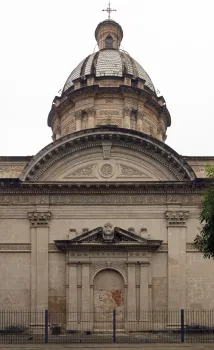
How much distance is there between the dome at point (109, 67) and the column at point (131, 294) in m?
15.9

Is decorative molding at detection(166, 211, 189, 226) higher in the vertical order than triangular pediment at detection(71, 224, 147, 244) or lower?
higher

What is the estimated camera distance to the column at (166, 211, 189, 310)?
31.7 metres

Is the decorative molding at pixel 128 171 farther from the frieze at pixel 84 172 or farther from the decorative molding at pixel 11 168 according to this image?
the decorative molding at pixel 11 168

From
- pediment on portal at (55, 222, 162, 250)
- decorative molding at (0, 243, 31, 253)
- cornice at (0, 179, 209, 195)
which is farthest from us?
cornice at (0, 179, 209, 195)

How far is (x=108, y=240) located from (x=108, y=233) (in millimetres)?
383

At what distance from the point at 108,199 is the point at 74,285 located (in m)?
4.93

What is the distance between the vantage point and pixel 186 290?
3203cm

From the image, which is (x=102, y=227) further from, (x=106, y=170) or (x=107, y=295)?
(x=107, y=295)

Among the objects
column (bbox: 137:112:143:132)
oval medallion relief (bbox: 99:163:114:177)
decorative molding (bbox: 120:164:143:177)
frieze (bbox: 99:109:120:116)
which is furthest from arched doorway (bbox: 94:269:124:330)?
frieze (bbox: 99:109:120:116)

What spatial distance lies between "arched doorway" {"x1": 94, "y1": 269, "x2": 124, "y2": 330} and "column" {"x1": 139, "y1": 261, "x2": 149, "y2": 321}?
1017 millimetres

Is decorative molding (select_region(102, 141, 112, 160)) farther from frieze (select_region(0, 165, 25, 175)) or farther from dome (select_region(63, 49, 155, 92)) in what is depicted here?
dome (select_region(63, 49, 155, 92))

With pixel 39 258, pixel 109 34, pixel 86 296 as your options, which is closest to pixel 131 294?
pixel 86 296

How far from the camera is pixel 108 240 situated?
3209 centimetres

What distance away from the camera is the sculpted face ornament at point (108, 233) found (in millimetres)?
32125
